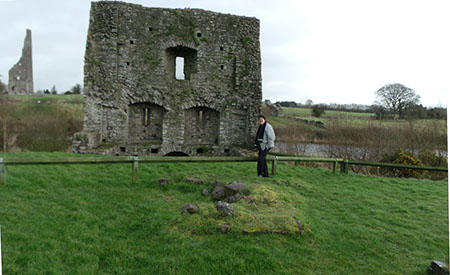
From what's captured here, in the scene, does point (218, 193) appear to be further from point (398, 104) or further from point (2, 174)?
point (398, 104)

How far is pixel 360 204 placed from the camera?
5.99 meters

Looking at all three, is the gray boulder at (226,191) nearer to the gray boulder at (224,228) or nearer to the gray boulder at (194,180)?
the gray boulder at (194,180)

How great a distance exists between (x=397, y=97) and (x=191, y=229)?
2257cm

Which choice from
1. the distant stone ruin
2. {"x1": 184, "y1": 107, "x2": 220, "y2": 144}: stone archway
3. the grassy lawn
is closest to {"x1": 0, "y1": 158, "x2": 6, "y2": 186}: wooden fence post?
the grassy lawn

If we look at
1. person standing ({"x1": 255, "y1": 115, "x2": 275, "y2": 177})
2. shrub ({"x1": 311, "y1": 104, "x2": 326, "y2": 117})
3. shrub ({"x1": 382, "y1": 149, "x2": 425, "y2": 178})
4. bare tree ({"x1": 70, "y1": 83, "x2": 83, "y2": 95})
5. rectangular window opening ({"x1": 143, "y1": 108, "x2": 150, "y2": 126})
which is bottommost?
shrub ({"x1": 382, "y1": 149, "x2": 425, "y2": 178})

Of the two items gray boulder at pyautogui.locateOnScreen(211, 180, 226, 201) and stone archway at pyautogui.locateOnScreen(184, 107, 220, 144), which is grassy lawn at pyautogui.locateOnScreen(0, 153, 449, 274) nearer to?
gray boulder at pyautogui.locateOnScreen(211, 180, 226, 201)

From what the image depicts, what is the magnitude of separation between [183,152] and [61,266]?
32.7 ft

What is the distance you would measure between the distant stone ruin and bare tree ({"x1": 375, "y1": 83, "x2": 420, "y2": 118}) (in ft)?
153

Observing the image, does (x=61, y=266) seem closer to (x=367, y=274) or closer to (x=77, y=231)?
(x=77, y=231)

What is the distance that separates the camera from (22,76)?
132ft

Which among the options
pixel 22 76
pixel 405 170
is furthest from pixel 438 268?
pixel 22 76

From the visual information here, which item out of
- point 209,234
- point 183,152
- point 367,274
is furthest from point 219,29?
point 367,274

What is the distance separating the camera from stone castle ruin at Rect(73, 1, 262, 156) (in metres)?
12.1

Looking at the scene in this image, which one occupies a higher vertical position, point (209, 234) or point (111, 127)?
point (111, 127)
